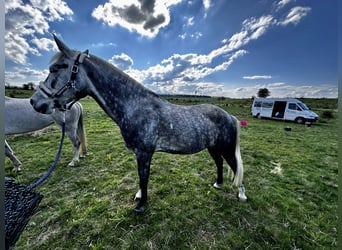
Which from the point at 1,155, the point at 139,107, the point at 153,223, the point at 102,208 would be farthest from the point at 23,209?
the point at 139,107

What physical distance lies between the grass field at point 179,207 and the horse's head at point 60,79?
1.58m

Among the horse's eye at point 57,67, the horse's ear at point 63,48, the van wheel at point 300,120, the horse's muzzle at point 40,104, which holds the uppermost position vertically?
the horse's ear at point 63,48

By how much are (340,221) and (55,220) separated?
114 inches

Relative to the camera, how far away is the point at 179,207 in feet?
7.75

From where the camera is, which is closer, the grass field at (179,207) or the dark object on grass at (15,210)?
the dark object on grass at (15,210)

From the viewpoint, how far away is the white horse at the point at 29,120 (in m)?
3.24

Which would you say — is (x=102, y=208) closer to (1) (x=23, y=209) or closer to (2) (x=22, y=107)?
(1) (x=23, y=209)

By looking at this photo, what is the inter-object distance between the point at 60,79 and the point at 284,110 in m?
17.3

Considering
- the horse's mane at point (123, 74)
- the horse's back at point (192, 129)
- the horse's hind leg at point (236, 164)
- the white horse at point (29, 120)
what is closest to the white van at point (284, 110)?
the horse's hind leg at point (236, 164)

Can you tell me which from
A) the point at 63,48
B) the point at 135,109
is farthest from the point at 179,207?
the point at 63,48

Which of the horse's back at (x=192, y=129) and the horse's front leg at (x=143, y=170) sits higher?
the horse's back at (x=192, y=129)

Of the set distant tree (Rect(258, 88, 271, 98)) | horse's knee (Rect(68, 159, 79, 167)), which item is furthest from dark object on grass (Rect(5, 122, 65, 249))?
distant tree (Rect(258, 88, 271, 98))

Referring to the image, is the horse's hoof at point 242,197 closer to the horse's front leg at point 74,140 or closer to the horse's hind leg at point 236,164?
the horse's hind leg at point 236,164

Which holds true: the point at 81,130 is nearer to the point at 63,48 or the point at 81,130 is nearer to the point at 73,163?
the point at 73,163
